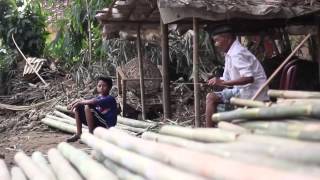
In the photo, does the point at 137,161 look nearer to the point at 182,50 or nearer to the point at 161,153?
the point at 161,153

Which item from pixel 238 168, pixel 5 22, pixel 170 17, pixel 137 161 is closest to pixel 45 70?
pixel 5 22

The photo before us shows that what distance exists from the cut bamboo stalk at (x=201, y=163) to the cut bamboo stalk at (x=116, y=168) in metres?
0.13

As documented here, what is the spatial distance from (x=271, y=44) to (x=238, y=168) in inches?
329

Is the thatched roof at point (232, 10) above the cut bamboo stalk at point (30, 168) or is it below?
above

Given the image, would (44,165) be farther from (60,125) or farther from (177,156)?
(60,125)

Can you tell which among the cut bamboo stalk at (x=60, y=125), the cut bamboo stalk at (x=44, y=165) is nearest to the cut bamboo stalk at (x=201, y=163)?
the cut bamboo stalk at (x=44, y=165)

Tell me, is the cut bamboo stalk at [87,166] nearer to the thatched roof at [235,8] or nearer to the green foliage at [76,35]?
the thatched roof at [235,8]

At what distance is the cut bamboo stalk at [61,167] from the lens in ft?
12.7

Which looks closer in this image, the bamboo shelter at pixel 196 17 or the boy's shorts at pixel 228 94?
the boy's shorts at pixel 228 94

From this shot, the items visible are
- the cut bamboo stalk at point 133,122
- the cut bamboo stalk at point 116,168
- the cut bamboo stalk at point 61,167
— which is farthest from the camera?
the cut bamboo stalk at point 133,122

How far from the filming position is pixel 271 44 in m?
10.1

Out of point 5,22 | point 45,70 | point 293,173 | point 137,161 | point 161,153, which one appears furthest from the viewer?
point 5,22

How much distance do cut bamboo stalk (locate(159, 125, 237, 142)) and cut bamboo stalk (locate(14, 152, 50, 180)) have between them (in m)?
1.35

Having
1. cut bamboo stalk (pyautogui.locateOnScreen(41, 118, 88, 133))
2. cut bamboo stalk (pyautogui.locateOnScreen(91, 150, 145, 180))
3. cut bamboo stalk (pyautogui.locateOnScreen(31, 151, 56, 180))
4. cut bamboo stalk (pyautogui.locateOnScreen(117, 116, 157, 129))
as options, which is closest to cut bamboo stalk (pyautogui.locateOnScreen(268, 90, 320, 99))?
cut bamboo stalk (pyautogui.locateOnScreen(91, 150, 145, 180))
